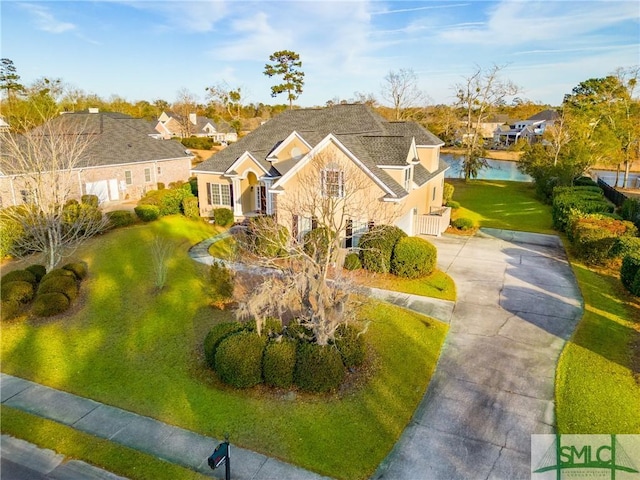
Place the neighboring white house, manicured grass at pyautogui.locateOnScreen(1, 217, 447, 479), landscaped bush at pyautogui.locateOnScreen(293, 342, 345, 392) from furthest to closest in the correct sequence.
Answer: the neighboring white house, landscaped bush at pyautogui.locateOnScreen(293, 342, 345, 392), manicured grass at pyautogui.locateOnScreen(1, 217, 447, 479)

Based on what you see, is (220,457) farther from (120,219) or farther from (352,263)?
(120,219)

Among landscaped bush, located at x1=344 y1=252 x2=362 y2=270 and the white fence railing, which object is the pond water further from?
landscaped bush, located at x1=344 y1=252 x2=362 y2=270

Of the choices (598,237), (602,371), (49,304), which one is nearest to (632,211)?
(598,237)

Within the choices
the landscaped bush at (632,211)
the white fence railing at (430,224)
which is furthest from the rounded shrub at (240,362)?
the landscaped bush at (632,211)

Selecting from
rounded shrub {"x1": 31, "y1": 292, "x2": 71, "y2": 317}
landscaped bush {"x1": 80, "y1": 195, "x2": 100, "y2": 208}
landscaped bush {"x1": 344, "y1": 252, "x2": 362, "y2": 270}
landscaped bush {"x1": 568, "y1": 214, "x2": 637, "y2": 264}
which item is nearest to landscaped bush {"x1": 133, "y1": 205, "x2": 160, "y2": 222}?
landscaped bush {"x1": 80, "y1": 195, "x2": 100, "y2": 208}

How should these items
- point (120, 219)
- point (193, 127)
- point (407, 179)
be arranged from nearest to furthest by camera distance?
point (407, 179)
point (120, 219)
point (193, 127)

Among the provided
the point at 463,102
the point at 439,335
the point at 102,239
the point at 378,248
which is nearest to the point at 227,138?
the point at 463,102
